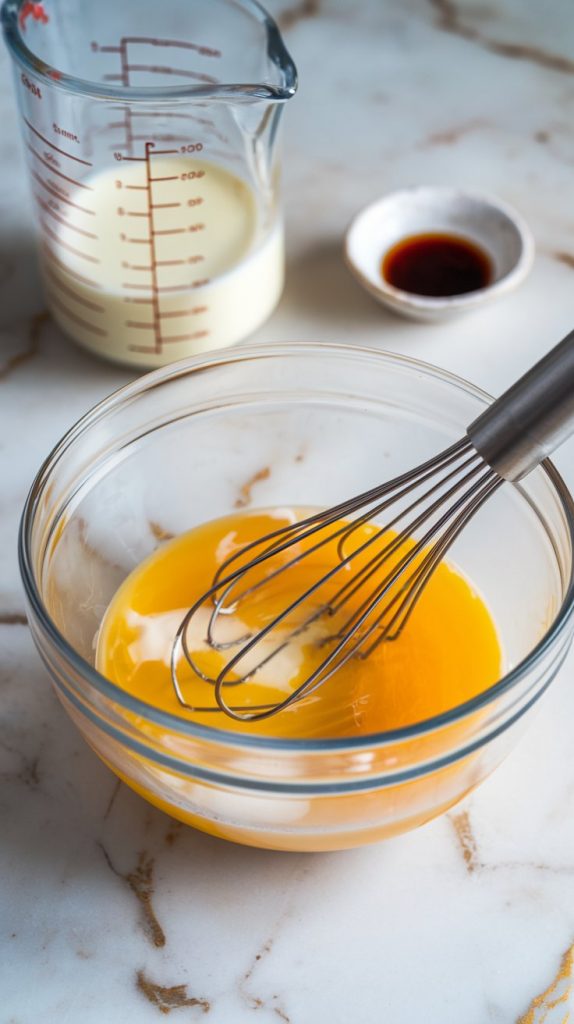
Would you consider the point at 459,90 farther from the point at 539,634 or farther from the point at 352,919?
the point at 352,919

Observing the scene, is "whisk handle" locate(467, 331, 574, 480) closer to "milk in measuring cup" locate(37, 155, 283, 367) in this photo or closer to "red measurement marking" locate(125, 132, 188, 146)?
"milk in measuring cup" locate(37, 155, 283, 367)

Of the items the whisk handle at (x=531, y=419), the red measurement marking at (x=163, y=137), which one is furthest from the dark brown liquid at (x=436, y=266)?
the whisk handle at (x=531, y=419)

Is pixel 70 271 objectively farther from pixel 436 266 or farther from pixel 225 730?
pixel 225 730

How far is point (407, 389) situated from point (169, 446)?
193mm

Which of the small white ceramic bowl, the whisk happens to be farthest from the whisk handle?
the small white ceramic bowl

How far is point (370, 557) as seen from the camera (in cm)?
92

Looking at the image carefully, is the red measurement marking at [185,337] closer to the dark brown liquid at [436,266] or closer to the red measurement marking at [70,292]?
the red measurement marking at [70,292]

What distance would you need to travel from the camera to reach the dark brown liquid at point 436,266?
1179 mm

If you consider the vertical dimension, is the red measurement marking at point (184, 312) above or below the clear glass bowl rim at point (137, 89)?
below

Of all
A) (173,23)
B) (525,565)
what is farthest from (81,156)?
(525,565)

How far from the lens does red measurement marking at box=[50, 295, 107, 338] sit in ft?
3.58

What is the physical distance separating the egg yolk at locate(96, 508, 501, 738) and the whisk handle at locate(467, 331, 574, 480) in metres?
0.15

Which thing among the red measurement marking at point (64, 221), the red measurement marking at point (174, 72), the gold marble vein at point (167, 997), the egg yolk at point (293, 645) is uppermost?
the red measurement marking at point (174, 72)

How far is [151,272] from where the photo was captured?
3.44 feet
